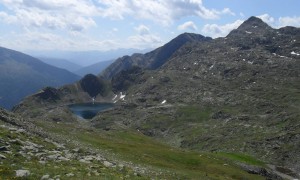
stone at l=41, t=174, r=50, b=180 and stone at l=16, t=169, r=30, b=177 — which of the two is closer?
stone at l=16, t=169, r=30, b=177

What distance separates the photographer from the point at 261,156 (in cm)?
18075

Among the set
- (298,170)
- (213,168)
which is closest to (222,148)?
(298,170)

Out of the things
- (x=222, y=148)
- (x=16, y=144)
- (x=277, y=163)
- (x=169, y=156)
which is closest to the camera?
(x=16, y=144)

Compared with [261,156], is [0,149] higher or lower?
higher

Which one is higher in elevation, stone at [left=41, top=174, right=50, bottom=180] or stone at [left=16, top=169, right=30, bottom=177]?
stone at [left=16, top=169, right=30, bottom=177]

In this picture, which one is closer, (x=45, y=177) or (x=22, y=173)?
(x=22, y=173)

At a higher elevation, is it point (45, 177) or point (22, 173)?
point (22, 173)

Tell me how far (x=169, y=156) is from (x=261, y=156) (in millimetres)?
110728

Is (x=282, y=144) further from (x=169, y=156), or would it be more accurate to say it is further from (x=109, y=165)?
(x=109, y=165)

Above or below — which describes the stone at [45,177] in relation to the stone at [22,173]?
below

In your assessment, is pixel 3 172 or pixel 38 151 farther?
pixel 38 151

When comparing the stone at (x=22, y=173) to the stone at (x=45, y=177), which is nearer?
the stone at (x=22, y=173)

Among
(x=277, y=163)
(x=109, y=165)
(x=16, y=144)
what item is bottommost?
(x=277, y=163)

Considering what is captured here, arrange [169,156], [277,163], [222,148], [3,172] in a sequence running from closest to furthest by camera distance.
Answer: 1. [3,172]
2. [169,156]
3. [277,163]
4. [222,148]
